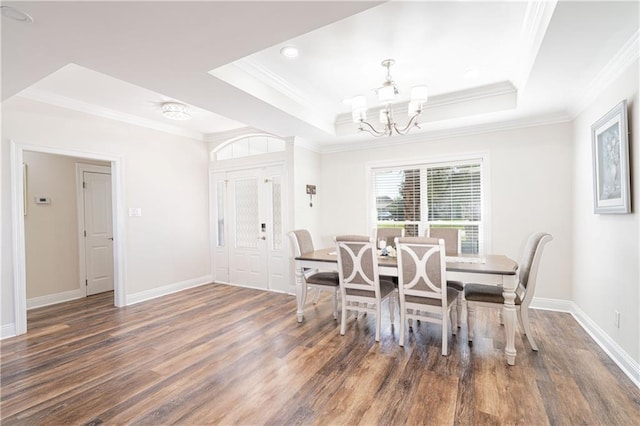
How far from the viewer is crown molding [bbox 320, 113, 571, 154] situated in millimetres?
3711

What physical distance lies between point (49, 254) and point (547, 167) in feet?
23.3

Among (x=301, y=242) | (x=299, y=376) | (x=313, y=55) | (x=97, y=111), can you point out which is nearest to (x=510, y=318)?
(x=299, y=376)

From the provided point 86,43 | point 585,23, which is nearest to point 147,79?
point 86,43

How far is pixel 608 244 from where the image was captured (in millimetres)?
2623

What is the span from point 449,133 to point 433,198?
98 centimetres

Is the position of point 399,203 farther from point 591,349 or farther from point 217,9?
point 217,9

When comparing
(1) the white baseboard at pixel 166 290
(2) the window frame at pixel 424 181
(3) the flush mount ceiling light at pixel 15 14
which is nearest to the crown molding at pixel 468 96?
(2) the window frame at pixel 424 181

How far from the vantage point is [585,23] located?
1869mm

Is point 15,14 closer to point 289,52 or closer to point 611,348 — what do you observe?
point 289,52

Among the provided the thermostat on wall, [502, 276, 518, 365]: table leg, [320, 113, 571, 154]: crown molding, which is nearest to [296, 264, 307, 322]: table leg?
[502, 276, 518, 365]: table leg

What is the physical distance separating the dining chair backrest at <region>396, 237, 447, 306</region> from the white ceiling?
5.66ft

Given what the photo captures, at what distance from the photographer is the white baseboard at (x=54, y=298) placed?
164 inches

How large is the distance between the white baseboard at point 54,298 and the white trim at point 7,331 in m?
1.17

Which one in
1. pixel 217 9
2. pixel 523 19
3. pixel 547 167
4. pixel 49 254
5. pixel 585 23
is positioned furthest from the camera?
pixel 49 254
